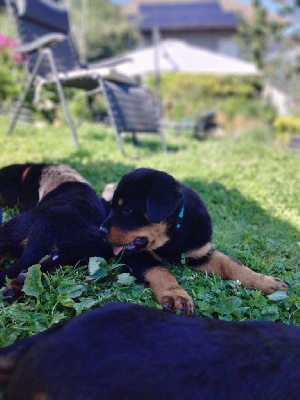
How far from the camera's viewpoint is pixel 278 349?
1.22 m

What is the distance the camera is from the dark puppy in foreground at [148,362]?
3.35ft

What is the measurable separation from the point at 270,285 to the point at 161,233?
27.0 inches

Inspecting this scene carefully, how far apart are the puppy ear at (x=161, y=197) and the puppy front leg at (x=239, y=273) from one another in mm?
485

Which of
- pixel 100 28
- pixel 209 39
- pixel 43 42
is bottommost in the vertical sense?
pixel 43 42

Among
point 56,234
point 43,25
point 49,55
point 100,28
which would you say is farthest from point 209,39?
point 56,234

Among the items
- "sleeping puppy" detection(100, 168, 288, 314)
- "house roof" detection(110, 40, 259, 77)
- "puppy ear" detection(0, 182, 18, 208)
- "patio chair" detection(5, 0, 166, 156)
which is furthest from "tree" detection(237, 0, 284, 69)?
"sleeping puppy" detection(100, 168, 288, 314)

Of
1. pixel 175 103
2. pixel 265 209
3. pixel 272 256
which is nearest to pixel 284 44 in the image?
pixel 175 103

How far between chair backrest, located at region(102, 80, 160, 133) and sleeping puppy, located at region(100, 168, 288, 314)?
127 inches

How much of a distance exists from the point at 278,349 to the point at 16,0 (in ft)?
21.8

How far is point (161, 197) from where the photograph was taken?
2230 mm

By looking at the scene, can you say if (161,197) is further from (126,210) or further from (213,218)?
(213,218)

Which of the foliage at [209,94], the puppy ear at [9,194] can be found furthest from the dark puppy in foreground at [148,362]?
the foliage at [209,94]

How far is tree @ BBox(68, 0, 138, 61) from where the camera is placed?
21.0 meters

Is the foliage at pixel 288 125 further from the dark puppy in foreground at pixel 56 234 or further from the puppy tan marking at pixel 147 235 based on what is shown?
the puppy tan marking at pixel 147 235
